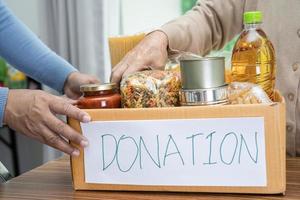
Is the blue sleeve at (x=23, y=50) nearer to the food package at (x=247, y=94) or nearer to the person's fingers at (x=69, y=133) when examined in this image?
the person's fingers at (x=69, y=133)

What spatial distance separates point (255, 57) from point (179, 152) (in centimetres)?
24

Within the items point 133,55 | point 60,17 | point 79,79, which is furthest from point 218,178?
point 60,17

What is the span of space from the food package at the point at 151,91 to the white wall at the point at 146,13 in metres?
1.73

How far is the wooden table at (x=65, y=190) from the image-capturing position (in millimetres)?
599

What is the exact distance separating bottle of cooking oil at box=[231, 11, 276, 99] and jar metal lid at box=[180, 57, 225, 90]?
0.14m

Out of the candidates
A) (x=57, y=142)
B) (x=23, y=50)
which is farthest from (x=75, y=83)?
(x=57, y=142)

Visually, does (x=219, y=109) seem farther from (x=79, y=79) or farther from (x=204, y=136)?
(x=79, y=79)

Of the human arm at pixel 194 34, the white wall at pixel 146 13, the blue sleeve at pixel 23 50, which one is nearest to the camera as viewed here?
the human arm at pixel 194 34

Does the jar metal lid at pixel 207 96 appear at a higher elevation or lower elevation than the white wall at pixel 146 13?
lower

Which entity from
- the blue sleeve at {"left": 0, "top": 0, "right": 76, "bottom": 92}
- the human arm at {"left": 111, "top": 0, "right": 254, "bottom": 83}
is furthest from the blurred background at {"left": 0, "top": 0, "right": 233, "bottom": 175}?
the human arm at {"left": 111, "top": 0, "right": 254, "bottom": 83}

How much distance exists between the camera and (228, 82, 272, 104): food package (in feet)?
2.00

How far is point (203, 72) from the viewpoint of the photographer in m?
0.58

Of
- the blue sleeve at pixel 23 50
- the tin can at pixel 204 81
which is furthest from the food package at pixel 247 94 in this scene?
the blue sleeve at pixel 23 50

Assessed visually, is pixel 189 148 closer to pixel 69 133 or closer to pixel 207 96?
pixel 207 96
